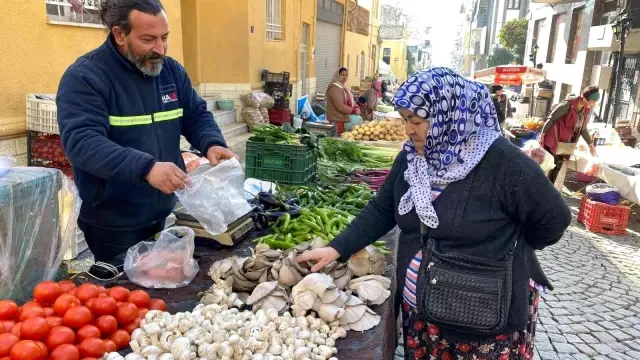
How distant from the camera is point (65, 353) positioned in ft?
4.92

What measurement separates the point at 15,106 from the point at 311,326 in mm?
4417

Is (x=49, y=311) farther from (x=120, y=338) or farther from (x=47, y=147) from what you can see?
(x=47, y=147)

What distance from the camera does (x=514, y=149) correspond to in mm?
1899

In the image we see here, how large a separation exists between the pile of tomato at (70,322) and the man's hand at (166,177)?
18.3 inches

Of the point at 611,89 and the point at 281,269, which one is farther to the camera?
the point at 611,89

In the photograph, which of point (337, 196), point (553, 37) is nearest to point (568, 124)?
point (337, 196)

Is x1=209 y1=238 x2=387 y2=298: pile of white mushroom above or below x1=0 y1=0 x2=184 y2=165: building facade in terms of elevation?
below

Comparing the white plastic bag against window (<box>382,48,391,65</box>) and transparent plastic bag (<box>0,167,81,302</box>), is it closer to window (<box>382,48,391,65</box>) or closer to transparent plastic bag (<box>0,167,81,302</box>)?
transparent plastic bag (<box>0,167,81,302</box>)

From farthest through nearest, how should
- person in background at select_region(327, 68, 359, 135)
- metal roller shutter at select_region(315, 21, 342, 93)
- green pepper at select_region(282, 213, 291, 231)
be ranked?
metal roller shutter at select_region(315, 21, 342, 93), person in background at select_region(327, 68, 359, 135), green pepper at select_region(282, 213, 291, 231)

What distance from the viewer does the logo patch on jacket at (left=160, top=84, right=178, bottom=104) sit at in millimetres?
2568

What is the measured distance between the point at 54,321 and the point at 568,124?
26.4 feet

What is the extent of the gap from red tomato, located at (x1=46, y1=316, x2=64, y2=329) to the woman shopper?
1.38 metres

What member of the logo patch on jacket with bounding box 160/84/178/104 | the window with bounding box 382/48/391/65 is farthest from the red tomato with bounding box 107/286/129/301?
the window with bounding box 382/48/391/65

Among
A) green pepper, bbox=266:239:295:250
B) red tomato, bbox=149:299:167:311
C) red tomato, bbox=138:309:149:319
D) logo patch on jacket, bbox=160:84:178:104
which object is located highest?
logo patch on jacket, bbox=160:84:178:104
